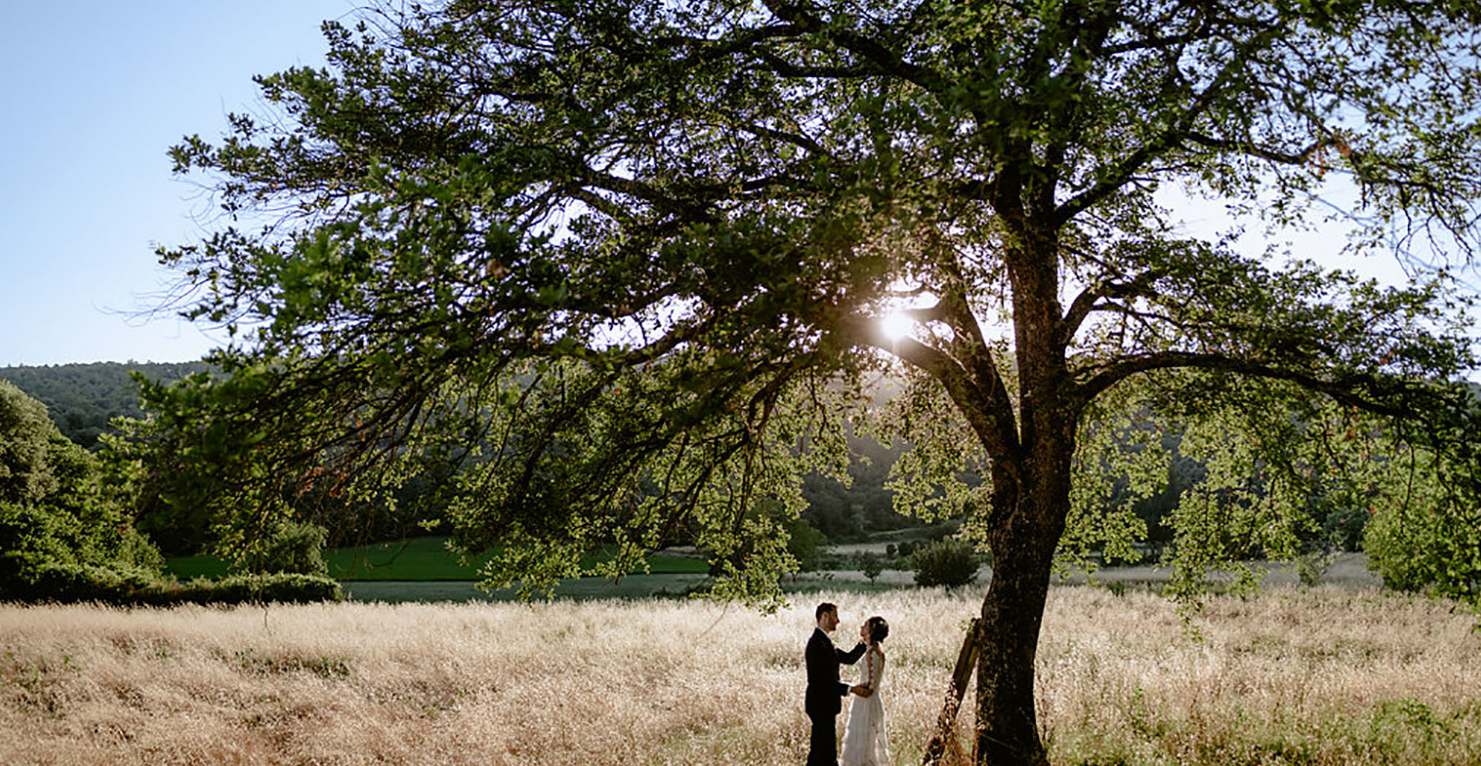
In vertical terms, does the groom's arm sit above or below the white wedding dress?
above

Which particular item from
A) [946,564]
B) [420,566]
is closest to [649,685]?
[946,564]

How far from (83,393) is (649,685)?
229ft

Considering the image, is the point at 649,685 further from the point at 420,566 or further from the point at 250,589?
the point at 420,566

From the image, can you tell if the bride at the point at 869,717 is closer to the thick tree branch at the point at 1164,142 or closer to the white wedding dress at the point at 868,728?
the white wedding dress at the point at 868,728

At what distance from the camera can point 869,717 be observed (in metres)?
8.63

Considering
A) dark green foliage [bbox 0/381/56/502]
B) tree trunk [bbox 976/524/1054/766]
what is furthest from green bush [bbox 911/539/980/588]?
dark green foliage [bbox 0/381/56/502]

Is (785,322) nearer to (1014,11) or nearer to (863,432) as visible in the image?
(1014,11)

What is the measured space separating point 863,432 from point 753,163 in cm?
447

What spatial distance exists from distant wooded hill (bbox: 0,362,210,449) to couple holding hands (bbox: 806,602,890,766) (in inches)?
1504

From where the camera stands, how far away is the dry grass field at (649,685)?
9727mm

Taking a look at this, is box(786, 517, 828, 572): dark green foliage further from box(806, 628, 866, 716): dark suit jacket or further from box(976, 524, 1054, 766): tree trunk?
box(976, 524, 1054, 766): tree trunk

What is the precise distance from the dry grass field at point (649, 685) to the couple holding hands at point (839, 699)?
2.44 ft

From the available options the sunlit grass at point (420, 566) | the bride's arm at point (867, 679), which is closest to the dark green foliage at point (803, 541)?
the sunlit grass at point (420, 566)

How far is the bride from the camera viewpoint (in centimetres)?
854
